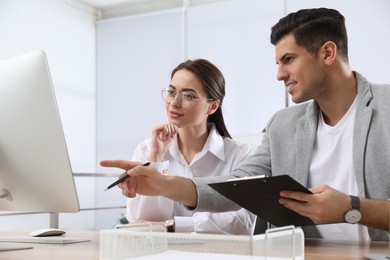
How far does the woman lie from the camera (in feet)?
6.60

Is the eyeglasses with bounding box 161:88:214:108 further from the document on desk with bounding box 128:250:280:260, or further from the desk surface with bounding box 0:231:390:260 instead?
the document on desk with bounding box 128:250:280:260

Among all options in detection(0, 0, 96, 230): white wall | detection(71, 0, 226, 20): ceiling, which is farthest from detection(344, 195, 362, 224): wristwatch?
detection(71, 0, 226, 20): ceiling

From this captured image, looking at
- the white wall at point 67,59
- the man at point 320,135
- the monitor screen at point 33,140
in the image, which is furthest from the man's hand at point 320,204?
the white wall at point 67,59

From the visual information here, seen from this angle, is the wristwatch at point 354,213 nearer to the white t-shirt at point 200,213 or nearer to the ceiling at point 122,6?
the white t-shirt at point 200,213

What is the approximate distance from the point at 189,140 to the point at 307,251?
1.14 meters

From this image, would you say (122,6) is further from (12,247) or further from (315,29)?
(12,247)

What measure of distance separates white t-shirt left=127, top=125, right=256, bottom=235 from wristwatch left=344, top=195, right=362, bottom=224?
0.59 meters

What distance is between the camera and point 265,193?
42.9 inches

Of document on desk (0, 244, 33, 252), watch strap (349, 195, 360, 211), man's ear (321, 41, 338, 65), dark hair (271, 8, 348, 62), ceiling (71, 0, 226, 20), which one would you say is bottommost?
document on desk (0, 244, 33, 252)

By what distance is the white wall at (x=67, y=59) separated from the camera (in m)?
4.75

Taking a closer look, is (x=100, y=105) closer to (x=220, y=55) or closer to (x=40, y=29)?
(x=40, y=29)

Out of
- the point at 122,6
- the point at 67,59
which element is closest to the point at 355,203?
the point at 67,59

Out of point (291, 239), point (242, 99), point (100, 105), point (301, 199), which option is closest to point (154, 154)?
point (301, 199)

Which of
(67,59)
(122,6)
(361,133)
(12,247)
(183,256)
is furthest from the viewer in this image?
(122,6)
